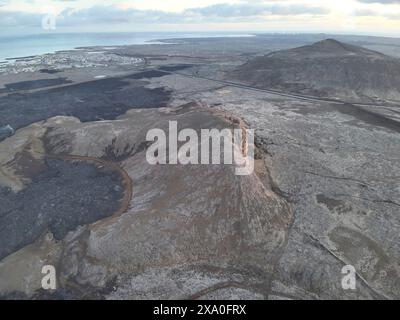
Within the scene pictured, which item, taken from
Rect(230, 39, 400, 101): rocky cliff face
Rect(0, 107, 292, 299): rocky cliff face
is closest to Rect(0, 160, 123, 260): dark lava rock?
Rect(0, 107, 292, 299): rocky cliff face

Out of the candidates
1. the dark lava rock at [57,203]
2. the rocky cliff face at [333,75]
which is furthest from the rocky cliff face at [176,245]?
the rocky cliff face at [333,75]

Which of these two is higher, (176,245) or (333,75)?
(333,75)

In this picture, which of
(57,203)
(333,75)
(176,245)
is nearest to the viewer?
(176,245)

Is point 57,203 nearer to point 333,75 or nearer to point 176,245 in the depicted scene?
point 176,245

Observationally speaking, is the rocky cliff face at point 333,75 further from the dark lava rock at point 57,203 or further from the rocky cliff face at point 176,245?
the dark lava rock at point 57,203

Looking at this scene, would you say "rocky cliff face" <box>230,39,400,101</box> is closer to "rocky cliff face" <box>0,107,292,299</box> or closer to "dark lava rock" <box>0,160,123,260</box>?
"rocky cliff face" <box>0,107,292,299</box>

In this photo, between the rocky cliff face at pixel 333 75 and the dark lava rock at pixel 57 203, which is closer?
the dark lava rock at pixel 57 203

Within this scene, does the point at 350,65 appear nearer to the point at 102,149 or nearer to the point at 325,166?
the point at 325,166

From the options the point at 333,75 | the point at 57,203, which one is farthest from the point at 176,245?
the point at 333,75
